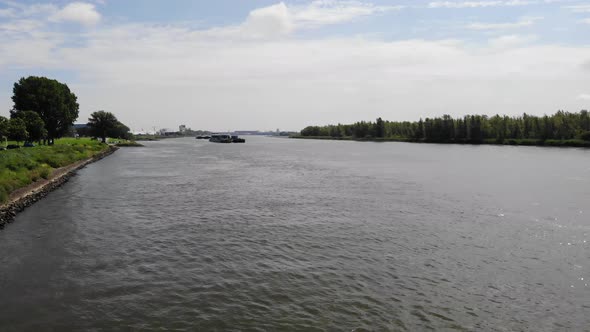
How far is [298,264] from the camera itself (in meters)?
20.3

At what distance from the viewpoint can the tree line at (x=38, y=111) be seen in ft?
260

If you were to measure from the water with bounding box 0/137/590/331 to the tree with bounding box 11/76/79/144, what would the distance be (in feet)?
225

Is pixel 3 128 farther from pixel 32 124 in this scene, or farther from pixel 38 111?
pixel 38 111

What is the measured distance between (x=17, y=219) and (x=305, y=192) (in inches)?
1102

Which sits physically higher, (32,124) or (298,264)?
(32,124)

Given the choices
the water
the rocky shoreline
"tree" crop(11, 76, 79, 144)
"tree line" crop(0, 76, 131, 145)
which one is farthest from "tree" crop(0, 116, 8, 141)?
the water

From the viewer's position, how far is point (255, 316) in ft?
48.2

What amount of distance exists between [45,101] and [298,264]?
9916cm

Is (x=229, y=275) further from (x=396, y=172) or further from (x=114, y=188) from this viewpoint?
(x=396, y=172)

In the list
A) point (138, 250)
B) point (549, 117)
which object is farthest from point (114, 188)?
point (549, 117)

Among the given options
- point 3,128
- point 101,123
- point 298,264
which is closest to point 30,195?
point 298,264

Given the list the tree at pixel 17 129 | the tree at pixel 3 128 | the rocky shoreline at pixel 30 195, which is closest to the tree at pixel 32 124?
the tree at pixel 17 129

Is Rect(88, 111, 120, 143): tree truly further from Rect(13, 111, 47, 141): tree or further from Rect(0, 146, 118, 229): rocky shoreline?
Rect(0, 146, 118, 229): rocky shoreline

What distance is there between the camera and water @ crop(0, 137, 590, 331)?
14.7 m
